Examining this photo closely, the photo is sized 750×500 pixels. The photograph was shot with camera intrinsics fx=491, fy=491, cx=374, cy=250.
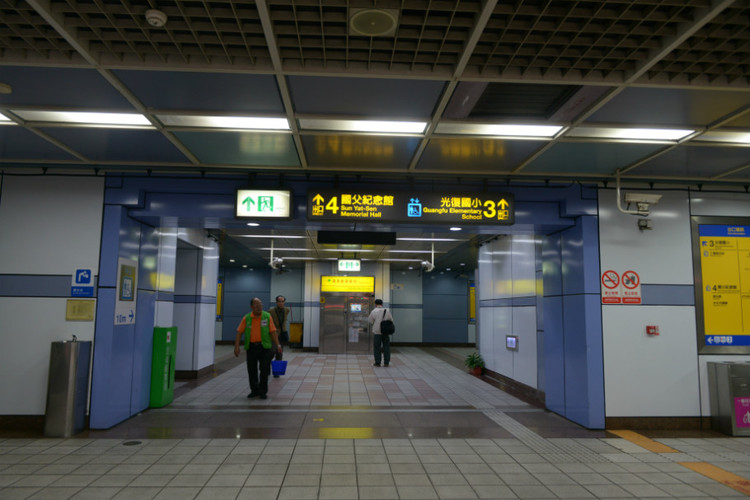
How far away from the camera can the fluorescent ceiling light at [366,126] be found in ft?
14.9

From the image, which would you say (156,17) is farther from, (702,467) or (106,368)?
(702,467)

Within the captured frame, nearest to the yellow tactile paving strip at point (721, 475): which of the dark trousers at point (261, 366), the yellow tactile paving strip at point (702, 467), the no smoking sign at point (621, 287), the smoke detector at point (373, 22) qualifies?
the yellow tactile paving strip at point (702, 467)

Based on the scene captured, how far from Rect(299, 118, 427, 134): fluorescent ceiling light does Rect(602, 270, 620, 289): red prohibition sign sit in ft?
11.0

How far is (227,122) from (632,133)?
12.8 feet

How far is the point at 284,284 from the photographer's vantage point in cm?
1903

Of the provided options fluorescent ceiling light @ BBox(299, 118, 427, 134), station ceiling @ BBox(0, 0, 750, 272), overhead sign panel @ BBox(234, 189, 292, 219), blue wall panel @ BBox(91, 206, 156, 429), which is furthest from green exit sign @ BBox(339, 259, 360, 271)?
fluorescent ceiling light @ BBox(299, 118, 427, 134)

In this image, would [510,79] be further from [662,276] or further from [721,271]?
[721,271]

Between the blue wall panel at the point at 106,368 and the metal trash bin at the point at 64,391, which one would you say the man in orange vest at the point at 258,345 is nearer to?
the blue wall panel at the point at 106,368

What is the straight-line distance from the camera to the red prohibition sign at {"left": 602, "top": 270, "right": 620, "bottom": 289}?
20.8ft

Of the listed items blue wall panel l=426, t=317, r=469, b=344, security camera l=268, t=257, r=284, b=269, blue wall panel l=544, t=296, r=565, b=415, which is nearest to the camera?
blue wall panel l=544, t=296, r=565, b=415

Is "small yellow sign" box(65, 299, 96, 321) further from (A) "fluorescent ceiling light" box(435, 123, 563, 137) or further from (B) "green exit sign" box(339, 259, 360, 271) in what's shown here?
(B) "green exit sign" box(339, 259, 360, 271)

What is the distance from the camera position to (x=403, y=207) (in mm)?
5883

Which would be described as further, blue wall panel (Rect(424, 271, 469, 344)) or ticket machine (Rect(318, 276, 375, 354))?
blue wall panel (Rect(424, 271, 469, 344))

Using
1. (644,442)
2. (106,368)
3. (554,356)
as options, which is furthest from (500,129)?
(106,368)
